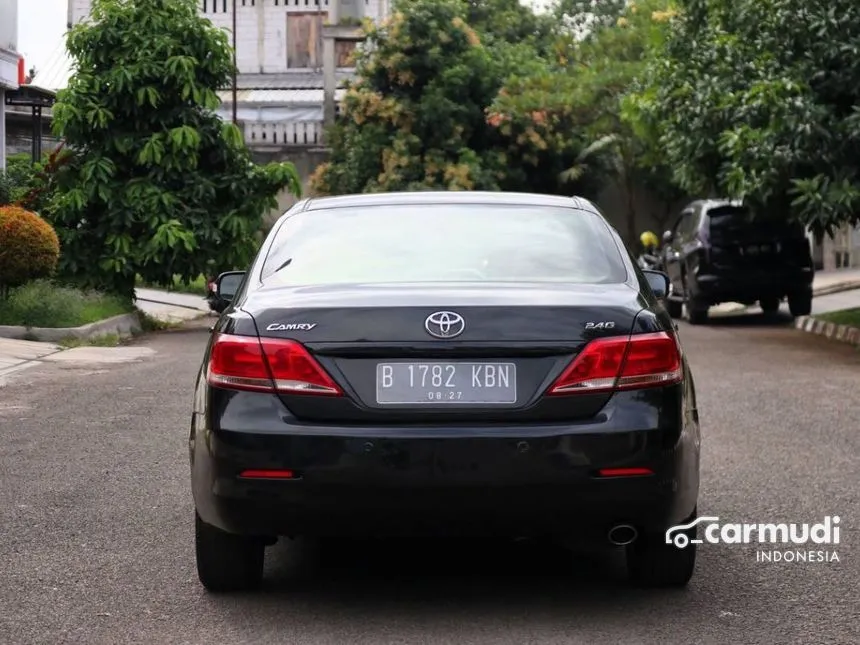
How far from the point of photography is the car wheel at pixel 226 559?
5258mm

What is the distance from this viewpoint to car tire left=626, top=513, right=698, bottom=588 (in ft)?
17.5

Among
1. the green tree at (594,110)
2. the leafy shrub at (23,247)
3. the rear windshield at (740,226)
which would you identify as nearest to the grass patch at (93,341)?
the leafy shrub at (23,247)

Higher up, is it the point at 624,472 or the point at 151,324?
the point at 624,472

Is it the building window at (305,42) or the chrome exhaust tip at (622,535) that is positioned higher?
the building window at (305,42)

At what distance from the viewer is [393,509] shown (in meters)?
4.79

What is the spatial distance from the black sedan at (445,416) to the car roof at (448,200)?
99 centimetres

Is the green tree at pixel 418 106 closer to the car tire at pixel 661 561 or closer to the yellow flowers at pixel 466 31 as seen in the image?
the yellow flowers at pixel 466 31

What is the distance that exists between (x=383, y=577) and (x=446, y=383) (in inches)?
47.3

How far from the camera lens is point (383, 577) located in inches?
225

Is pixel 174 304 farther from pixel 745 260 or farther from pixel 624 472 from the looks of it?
pixel 624 472

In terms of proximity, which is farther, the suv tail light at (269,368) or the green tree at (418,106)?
the green tree at (418,106)

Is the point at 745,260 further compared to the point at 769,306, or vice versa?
the point at 769,306

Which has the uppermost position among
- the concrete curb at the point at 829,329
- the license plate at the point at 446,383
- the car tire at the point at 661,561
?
the license plate at the point at 446,383

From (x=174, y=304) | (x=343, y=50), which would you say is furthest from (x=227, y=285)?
(x=343, y=50)
